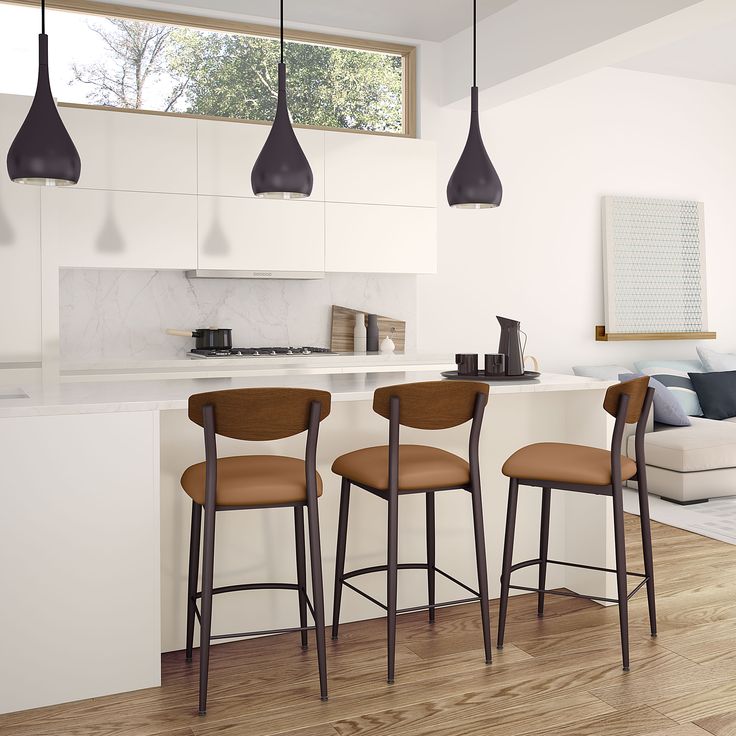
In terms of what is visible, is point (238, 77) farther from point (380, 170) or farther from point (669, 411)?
point (669, 411)

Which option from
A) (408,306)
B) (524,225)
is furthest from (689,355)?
(408,306)

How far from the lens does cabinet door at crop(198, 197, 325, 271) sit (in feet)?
16.8

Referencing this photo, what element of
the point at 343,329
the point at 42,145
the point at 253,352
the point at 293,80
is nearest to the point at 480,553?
the point at 42,145

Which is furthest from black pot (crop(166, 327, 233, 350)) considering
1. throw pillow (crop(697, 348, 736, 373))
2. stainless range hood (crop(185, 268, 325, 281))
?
throw pillow (crop(697, 348, 736, 373))

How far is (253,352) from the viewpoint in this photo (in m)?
5.25

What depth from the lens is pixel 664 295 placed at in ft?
23.2

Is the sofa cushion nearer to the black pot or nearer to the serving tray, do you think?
the serving tray

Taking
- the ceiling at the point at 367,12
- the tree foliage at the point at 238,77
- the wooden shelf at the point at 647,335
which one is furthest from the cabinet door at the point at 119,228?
the wooden shelf at the point at 647,335

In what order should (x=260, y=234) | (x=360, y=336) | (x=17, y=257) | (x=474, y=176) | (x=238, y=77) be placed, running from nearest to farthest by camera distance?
1. (x=474, y=176)
2. (x=17, y=257)
3. (x=260, y=234)
4. (x=238, y=77)
5. (x=360, y=336)

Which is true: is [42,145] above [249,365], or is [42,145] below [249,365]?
above

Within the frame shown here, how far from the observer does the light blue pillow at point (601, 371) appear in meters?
6.41

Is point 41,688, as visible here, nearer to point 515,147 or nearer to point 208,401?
point 208,401

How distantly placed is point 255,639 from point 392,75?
13.6 feet

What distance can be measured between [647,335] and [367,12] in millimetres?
3447
